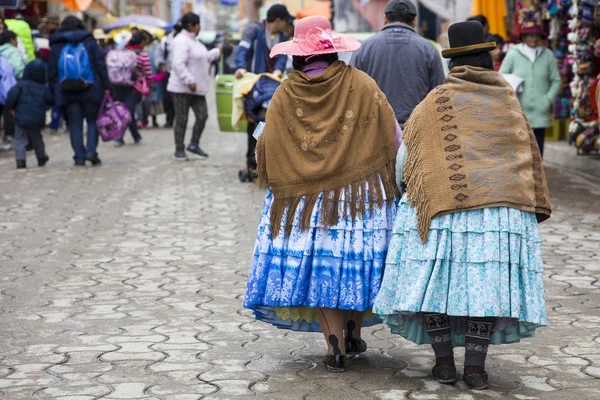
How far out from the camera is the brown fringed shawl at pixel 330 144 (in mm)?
5301

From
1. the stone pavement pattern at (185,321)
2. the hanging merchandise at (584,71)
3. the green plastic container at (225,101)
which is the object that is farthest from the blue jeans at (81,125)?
the hanging merchandise at (584,71)

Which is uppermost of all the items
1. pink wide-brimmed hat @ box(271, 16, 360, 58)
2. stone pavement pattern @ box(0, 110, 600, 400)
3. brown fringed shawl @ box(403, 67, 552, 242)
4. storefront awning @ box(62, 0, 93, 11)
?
storefront awning @ box(62, 0, 93, 11)

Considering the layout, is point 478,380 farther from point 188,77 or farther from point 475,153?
point 188,77

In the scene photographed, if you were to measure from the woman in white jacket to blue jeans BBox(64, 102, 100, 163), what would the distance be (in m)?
1.09

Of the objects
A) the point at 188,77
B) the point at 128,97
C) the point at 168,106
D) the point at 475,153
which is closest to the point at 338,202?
the point at 475,153

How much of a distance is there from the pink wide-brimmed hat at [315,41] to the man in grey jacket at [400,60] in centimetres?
212

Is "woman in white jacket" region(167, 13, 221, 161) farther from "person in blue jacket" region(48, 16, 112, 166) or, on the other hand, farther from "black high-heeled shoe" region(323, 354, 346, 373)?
"black high-heeled shoe" region(323, 354, 346, 373)

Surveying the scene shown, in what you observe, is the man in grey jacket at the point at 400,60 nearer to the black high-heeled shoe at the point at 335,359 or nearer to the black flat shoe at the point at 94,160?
the black high-heeled shoe at the point at 335,359

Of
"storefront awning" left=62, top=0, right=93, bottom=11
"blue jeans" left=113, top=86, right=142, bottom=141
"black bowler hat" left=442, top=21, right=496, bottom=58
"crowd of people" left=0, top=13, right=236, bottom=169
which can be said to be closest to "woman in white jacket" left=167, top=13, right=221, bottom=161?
"crowd of people" left=0, top=13, right=236, bottom=169

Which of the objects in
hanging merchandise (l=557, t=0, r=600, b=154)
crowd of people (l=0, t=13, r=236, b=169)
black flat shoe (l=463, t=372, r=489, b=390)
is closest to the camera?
black flat shoe (l=463, t=372, r=489, b=390)

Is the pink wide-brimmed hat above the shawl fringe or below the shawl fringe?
above

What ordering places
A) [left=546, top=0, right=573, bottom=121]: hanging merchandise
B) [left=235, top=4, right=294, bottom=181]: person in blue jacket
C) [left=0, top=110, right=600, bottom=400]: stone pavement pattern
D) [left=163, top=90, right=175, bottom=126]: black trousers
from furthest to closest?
[left=163, top=90, right=175, bottom=126]: black trousers
[left=546, top=0, right=573, bottom=121]: hanging merchandise
[left=235, top=4, right=294, bottom=181]: person in blue jacket
[left=0, top=110, right=600, bottom=400]: stone pavement pattern

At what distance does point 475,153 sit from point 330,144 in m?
0.71

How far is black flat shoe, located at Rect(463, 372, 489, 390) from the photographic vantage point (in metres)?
4.97
